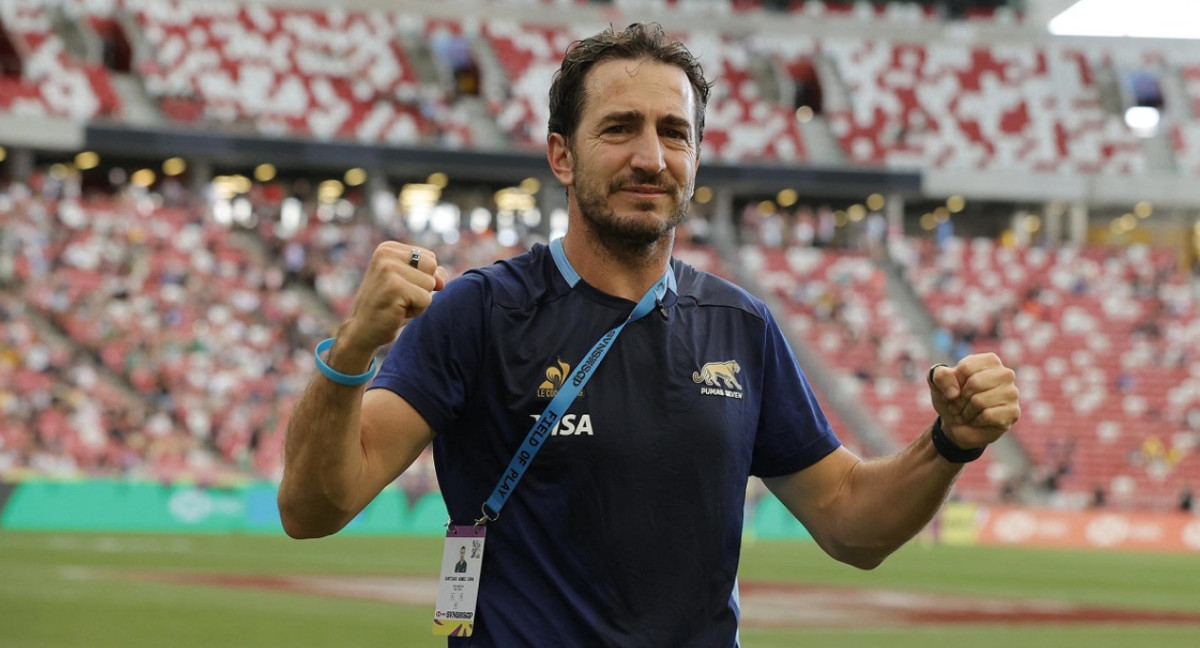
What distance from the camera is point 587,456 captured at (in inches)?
141

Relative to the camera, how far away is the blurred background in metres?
29.7

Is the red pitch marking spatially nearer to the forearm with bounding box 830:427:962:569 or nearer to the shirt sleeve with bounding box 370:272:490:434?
the forearm with bounding box 830:427:962:569

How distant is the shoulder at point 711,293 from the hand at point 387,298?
0.71 m

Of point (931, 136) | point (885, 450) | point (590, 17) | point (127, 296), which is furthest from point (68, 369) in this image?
point (931, 136)

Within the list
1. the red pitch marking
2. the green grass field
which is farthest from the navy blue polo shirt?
the red pitch marking

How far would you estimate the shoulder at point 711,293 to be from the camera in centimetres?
390

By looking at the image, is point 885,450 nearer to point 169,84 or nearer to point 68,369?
point 68,369

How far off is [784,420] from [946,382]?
439mm

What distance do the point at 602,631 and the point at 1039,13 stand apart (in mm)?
55885

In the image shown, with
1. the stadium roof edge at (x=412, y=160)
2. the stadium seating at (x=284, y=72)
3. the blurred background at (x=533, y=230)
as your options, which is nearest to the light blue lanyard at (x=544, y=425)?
the blurred background at (x=533, y=230)

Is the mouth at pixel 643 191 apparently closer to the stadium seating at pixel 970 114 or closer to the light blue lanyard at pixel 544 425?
Answer: the light blue lanyard at pixel 544 425

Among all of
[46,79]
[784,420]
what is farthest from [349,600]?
[46,79]

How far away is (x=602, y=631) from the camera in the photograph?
3.51m

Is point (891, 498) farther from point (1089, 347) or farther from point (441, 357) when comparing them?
point (1089, 347)
